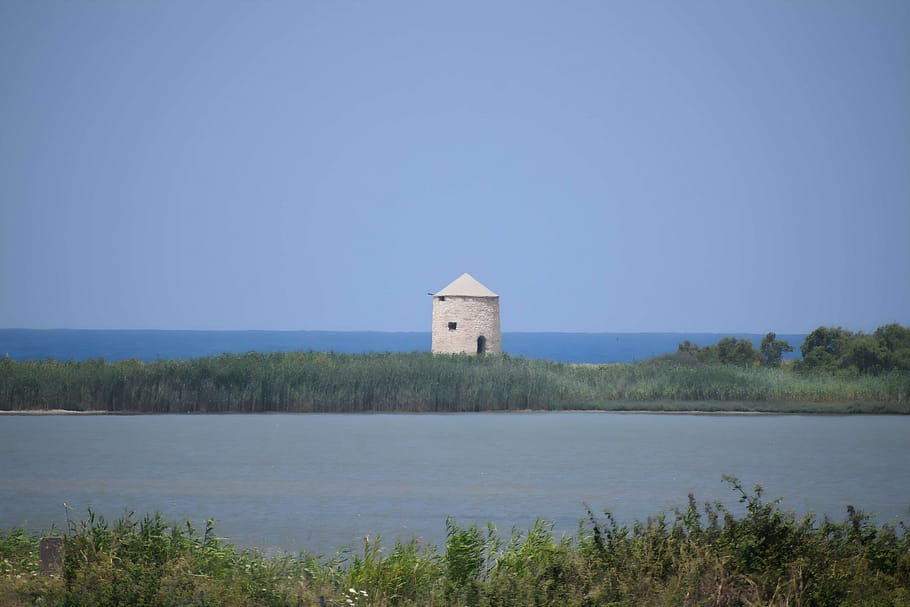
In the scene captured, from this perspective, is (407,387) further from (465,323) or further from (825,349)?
(825,349)

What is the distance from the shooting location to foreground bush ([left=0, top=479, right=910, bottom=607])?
25.2ft

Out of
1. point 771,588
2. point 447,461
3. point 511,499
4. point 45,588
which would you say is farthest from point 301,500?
point 771,588

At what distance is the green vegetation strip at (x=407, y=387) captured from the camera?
30.2 m

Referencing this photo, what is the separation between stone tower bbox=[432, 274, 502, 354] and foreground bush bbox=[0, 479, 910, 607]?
28.4 m

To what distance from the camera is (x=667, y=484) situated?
1914cm

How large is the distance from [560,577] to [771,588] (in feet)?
5.01

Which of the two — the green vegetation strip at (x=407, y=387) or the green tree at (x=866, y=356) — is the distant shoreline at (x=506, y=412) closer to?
the green vegetation strip at (x=407, y=387)

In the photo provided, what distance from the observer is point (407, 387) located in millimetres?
31422

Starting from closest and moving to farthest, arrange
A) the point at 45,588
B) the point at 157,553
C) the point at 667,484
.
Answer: the point at 45,588, the point at 157,553, the point at 667,484

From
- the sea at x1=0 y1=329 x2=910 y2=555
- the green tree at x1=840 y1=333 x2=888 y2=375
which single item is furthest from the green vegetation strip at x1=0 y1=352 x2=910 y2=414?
the green tree at x1=840 y1=333 x2=888 y2=375

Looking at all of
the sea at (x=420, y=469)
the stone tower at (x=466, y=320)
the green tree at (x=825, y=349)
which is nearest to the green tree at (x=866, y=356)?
the green tree at (x=825, y=349)

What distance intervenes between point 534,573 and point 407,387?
23.1m

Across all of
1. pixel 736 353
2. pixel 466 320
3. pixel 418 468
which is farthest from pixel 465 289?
pixel 418 468

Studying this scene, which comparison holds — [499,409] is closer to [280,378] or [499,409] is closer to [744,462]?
[280,378]
